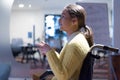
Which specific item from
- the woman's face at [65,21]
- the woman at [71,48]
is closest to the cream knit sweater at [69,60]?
the woman at [71,48]

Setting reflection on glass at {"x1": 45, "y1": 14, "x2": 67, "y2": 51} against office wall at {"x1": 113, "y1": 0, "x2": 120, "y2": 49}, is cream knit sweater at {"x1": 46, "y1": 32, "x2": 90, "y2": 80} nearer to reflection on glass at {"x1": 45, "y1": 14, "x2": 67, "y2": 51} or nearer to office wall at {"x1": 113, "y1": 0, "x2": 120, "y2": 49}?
office wall at {"x1": 113, "y1": 0, "x2": 120, "y2": 49}

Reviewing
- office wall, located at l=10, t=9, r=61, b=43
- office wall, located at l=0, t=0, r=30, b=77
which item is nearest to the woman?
office wall, located at l=0, t=0, r=30, b=77

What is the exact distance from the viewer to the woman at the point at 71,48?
1453 mm

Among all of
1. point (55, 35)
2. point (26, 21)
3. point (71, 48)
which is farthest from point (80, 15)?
point (26, 21)

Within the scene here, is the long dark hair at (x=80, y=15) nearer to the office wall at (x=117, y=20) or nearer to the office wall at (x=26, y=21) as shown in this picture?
the office wall at (x=117, y=20)

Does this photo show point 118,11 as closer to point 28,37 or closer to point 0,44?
point 0,44

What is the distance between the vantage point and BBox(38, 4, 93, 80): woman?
145 centimetres

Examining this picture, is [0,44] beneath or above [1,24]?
beneath

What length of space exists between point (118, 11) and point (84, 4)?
544mm

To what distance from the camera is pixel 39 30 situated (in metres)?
10.8

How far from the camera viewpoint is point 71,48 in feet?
4.79

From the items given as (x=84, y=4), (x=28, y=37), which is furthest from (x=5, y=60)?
(x=28, y=37)

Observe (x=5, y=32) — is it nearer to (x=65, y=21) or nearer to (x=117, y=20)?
(x=117, y=20)

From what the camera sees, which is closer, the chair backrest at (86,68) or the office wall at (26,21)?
the chair backrest at (86,68)
